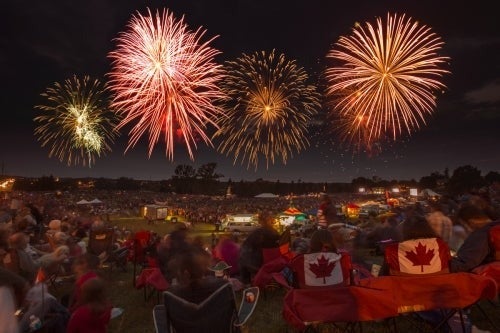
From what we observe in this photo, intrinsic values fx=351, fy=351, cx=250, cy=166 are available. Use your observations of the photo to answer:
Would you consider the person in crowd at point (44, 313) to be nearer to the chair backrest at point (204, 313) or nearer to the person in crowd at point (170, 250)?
the chair backrest at point (204, 313)

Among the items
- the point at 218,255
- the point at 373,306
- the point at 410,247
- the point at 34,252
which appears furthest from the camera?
the point at 34,252

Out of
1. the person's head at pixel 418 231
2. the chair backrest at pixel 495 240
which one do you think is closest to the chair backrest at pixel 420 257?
the person's head at pixel 418 231

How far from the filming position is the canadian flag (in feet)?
14.3

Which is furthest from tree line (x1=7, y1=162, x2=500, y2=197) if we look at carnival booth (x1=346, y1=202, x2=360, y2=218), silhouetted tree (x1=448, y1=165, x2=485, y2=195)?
carnival booth (x1=346, y1=202, x2=360, y2=218)

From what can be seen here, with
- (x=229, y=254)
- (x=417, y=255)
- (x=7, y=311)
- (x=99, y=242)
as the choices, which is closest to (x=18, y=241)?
(x=99, y=242)

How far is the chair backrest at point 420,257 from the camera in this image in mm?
4266

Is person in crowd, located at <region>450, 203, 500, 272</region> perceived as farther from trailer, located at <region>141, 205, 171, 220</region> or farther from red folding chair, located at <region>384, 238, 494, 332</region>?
trailer, located at <region>141, 205, 171, 220</region>

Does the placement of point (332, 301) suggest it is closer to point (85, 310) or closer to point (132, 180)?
point (85, 310)

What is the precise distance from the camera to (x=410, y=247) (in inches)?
173

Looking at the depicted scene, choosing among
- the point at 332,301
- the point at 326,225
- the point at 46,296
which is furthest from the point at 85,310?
the point at 326,225

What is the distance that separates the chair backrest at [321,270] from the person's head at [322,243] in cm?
44

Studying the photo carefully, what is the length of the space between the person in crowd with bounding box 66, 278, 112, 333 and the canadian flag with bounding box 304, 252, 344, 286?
95.9 inches

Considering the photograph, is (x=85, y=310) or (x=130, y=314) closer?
(x=85, y=310)

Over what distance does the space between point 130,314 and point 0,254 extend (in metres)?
3.04
